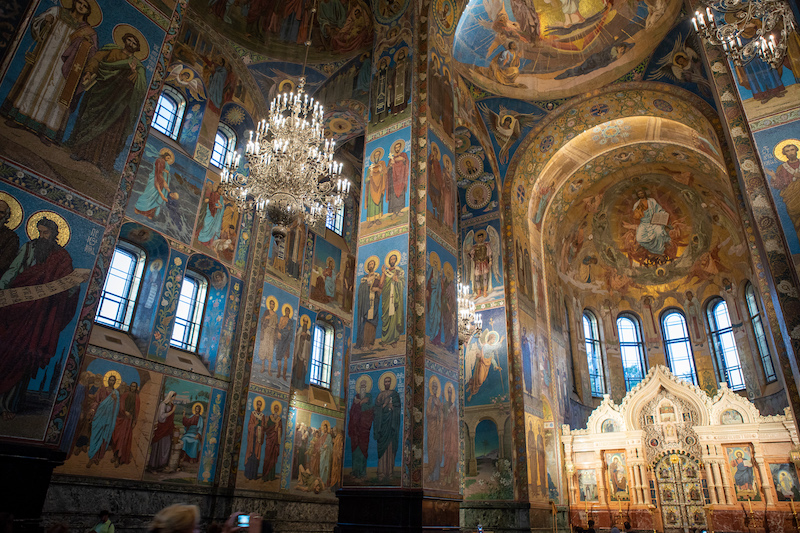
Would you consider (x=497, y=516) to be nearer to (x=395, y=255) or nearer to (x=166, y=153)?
(x=395, y=255)

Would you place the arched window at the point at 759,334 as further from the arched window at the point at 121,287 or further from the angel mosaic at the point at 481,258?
the arched window at the point at 121,287

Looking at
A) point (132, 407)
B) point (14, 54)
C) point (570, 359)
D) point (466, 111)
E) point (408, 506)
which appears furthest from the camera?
point (570, 359)

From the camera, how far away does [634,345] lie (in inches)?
838

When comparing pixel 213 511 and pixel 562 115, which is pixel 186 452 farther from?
pixel 562 115

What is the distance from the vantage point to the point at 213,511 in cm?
1017

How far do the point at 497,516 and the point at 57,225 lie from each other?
38.8ft

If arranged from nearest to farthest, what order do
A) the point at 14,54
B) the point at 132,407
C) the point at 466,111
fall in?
the point at 14,54 < the point at 132,407 < the point at 466,111

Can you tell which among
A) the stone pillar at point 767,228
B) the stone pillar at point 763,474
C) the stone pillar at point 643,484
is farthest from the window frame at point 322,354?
the stone pillar at point 763,474

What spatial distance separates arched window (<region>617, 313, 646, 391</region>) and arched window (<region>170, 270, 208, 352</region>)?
16.7 meters

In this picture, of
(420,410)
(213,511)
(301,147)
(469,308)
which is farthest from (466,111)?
(213,511)

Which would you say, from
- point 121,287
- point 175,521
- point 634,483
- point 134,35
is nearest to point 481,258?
point 634,483

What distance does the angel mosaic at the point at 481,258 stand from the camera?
1555 cm

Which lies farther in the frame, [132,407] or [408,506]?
[132,407]

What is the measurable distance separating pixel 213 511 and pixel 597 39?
1507cm
